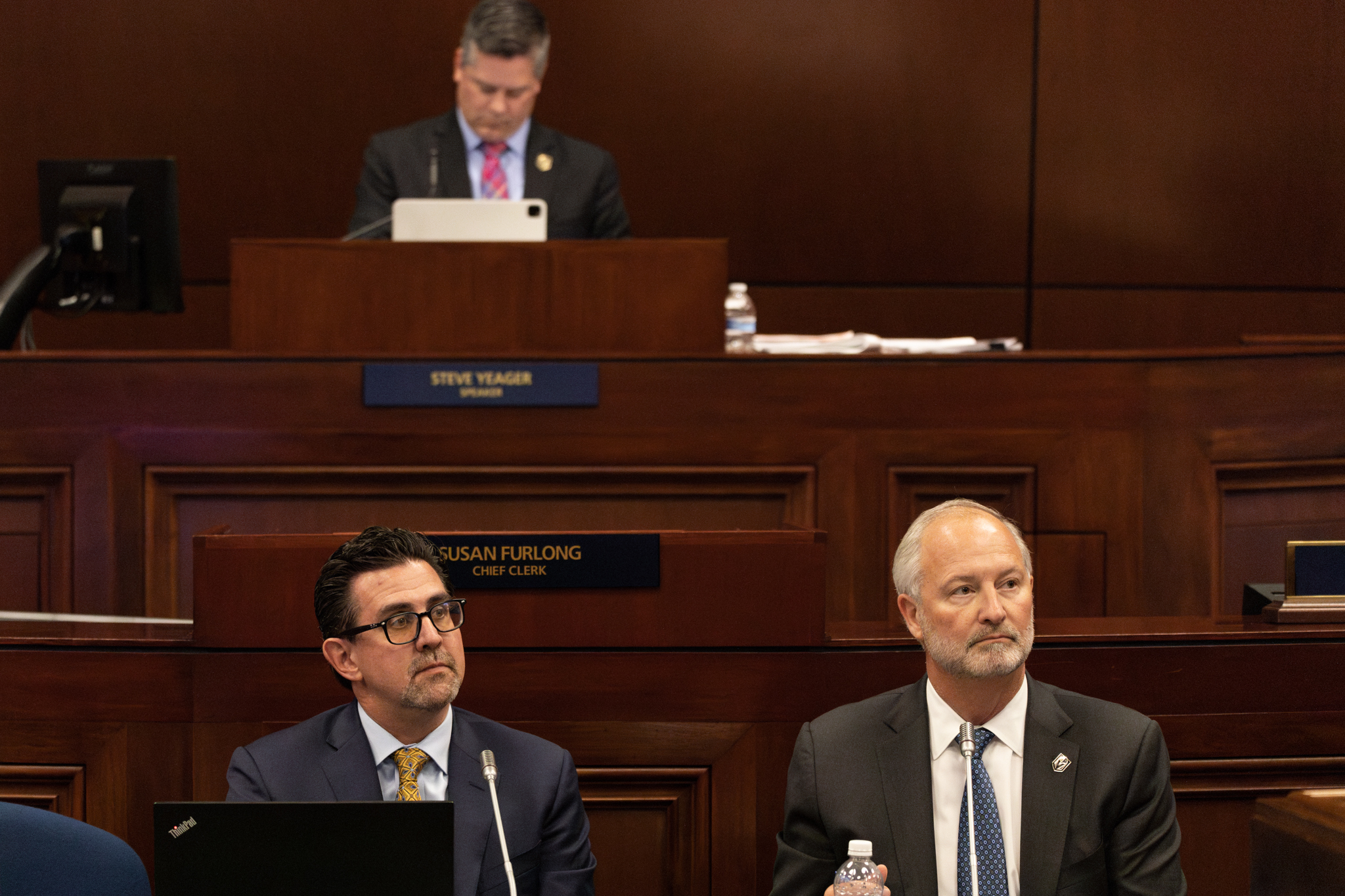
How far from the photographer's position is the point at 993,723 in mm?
1774

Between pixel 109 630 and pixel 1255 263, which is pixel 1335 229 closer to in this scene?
pixel 1255 263

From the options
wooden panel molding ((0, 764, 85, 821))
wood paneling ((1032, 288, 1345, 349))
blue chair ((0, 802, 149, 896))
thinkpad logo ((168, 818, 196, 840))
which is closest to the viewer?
thinkpad logo ((168, 818, 196, 840))

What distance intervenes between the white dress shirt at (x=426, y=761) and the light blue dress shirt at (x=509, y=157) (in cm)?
222

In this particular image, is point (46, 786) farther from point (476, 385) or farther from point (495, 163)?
point (495, 163)

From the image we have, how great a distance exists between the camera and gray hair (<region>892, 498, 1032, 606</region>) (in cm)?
181

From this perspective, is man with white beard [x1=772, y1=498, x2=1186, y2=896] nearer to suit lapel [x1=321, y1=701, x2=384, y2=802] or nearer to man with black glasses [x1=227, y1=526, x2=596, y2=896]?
man with black glasses [x1=227, y1=526, x2=596, y2=896]

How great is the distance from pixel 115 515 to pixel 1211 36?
3.89 metres

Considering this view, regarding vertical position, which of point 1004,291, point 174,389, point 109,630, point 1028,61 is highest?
point 1028,61

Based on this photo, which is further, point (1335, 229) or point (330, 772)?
point (1335, 229)

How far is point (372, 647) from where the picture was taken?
1776mm

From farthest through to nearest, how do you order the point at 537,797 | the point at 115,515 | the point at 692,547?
the point at 115,515
the point at 692,547
the point at 537,797

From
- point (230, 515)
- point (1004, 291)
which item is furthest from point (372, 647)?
point (1004, 291)

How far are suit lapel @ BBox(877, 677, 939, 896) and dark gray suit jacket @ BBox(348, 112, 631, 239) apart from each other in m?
2.23

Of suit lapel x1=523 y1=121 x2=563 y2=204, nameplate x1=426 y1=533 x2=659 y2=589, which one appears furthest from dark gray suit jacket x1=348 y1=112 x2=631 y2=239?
nameplate x1=426 y1=533 x2=659 y2=589
